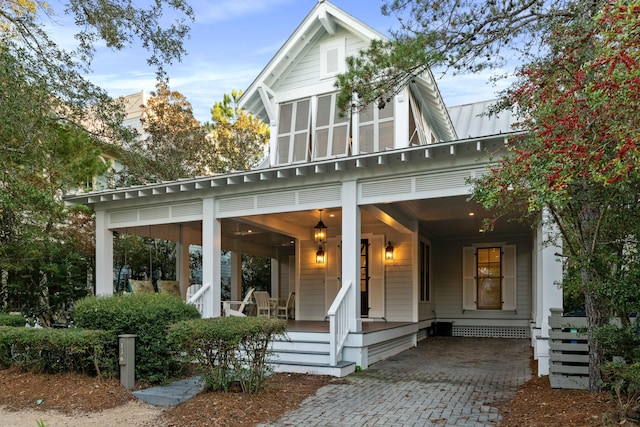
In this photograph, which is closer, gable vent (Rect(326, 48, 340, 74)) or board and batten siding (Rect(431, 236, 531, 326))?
gable vent (Rect(326, 48, 340, 74))

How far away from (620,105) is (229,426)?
4309 millimetres

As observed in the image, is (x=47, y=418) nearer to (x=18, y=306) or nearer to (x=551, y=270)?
(x=551, y=270)

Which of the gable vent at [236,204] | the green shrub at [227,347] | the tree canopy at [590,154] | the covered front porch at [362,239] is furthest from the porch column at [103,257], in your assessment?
the tree canopy at [590,154]

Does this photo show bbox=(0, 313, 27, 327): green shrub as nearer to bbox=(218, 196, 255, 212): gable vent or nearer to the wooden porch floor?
bbox=(218, 196, 255, 212): gable vent

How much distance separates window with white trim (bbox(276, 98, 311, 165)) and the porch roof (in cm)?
204

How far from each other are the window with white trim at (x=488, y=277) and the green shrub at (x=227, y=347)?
8.60 meters

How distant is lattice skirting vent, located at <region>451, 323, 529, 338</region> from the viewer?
12.8 metres

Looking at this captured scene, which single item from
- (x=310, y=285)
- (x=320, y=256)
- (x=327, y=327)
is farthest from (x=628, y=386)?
(x=310, y=285)

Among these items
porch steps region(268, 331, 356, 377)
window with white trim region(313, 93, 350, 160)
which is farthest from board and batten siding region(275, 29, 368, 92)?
porch steps region(268, 331, 356, 377)

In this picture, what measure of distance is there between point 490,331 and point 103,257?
9.60 meters

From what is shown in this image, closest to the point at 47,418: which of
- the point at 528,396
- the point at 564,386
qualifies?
the point at 528,396

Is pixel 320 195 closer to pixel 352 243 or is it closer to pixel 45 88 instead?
pixel 352 243

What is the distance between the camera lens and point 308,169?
27.1ft

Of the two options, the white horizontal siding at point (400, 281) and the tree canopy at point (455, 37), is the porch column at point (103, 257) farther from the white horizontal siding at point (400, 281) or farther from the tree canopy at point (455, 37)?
the tree canopy at point (455, 37)
